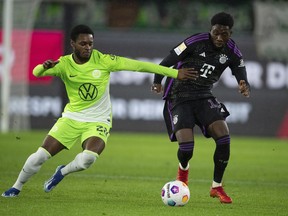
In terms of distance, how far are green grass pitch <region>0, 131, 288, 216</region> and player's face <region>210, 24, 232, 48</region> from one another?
2.00 metres

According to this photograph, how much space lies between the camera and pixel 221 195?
1021 cm

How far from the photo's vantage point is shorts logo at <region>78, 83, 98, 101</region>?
1017 centimetres

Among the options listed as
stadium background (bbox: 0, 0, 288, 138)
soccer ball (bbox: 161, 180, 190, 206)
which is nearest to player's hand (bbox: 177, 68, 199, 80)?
soccer ball (bbox: 161, 180, 190, 206)

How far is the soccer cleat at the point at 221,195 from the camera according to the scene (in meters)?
10.1

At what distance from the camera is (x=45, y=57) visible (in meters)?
23.4

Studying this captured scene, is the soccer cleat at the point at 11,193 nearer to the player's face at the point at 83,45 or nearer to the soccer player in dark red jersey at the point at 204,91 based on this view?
the player's face at the point at 83,45

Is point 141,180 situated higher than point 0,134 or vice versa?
point 141,180

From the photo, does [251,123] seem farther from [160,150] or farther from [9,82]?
[9,82]

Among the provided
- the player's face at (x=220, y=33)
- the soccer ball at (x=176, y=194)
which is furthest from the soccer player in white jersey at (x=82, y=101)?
the soccer ball at (x=176, y=194)

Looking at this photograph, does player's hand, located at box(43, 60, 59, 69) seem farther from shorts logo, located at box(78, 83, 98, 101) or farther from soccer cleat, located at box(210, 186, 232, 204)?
soccer cleat, located at box(210, 186, 232, 204)

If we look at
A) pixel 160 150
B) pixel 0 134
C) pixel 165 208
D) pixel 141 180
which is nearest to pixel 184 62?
pixel 165 208

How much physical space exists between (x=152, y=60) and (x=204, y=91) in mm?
12568

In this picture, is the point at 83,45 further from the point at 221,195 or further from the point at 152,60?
the point at 152,60

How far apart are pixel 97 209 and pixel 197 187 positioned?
3096mm
